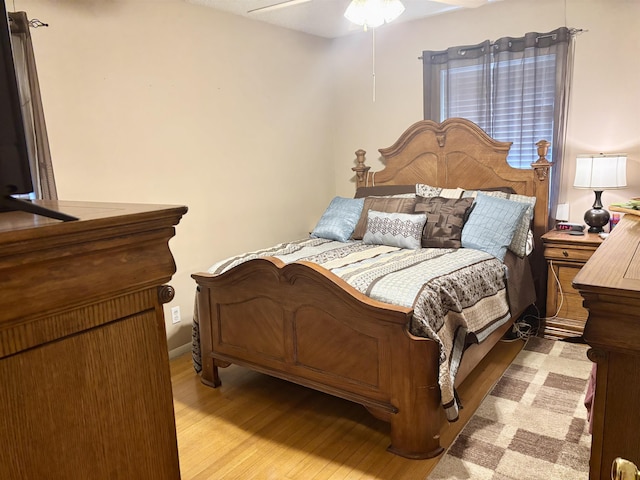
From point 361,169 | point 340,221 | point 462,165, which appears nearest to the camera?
point 340,221

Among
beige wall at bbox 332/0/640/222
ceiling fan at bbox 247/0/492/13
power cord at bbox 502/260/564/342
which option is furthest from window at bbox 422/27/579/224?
power cord at bbox 502/260/564/342

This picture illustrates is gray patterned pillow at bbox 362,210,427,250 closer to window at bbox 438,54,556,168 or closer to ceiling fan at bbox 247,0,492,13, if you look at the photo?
window at bbox 438,54,556,168

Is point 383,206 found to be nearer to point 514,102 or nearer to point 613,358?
point 514,102

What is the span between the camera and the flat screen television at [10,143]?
709mm

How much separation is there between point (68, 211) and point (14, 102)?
180 mm

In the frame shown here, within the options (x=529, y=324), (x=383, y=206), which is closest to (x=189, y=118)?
(x=383, y=206)

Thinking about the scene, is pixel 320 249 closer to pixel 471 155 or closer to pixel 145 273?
pixel 471 155

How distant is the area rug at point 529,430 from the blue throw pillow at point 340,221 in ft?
4.79

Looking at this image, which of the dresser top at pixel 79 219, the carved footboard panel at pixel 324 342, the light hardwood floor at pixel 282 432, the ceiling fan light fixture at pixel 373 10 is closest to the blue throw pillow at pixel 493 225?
the light hardwood floor at pixel 282 432

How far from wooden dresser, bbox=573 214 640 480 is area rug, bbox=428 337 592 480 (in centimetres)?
118

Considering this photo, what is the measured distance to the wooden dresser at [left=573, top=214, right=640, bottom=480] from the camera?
0.96 metres

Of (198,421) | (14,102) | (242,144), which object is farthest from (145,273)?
(242,144)

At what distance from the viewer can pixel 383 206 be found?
12.3 ft

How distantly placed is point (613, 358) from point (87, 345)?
3.17 ft
